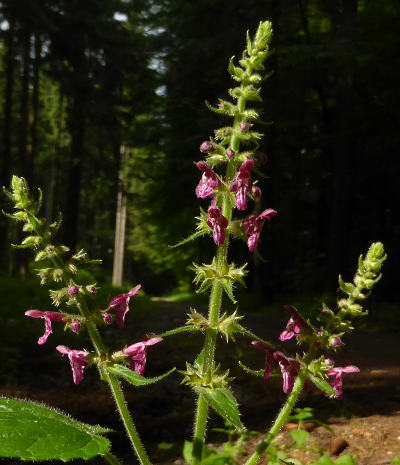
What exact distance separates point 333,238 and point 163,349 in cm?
864

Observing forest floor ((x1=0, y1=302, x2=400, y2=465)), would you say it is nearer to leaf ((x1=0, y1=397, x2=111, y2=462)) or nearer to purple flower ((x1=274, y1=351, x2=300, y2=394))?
purple flower ((x1=274, y1=351, x2=300, y2=394))

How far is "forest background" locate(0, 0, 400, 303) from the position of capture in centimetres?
1479

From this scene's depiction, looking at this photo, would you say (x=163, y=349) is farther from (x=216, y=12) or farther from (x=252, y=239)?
(x=216, y=12)

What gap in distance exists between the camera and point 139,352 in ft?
6.28

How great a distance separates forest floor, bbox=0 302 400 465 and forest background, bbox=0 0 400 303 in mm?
7702

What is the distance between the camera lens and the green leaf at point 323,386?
5.64 feet

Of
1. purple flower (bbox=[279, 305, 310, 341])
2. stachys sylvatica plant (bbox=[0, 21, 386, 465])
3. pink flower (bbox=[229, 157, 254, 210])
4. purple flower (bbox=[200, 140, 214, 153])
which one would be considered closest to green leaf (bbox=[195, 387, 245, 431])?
stachys sylvatica plant (bbox=[0, 21, 386, 465])

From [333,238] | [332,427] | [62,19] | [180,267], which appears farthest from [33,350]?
[180,267]

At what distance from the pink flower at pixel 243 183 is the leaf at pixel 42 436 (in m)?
0.93

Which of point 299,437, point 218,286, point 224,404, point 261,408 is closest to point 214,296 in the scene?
point 218,286

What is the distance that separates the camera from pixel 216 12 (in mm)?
15375

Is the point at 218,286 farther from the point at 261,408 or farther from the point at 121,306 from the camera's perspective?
the point at 261,408

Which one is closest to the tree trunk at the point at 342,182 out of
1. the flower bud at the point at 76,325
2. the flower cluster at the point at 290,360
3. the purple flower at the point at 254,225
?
the flower cluster at the point at 290,360

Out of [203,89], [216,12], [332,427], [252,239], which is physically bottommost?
[332,427]
